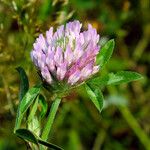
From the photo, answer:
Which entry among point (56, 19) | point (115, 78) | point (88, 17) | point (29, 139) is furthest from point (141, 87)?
point (29, 139)

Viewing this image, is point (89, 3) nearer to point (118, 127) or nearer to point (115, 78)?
point (118, 127)

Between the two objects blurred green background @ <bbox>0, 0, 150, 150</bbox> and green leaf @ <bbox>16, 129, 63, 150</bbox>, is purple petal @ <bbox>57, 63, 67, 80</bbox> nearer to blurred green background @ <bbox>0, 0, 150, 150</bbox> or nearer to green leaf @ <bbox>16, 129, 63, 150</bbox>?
green leaf @ <bbox>16, 129, 63, 150</bbox>

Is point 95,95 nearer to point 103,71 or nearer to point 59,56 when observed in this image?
point 59,56

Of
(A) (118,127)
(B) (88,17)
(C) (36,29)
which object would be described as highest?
(B) (88,17)

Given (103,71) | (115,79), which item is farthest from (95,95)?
(103,71)

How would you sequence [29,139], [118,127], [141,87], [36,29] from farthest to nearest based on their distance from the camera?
[141,87], [118,127], [36,29], [29,139]

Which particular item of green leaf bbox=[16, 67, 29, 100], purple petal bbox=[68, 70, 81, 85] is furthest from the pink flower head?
green leaf bbox=[16, 67, 29, 100]
